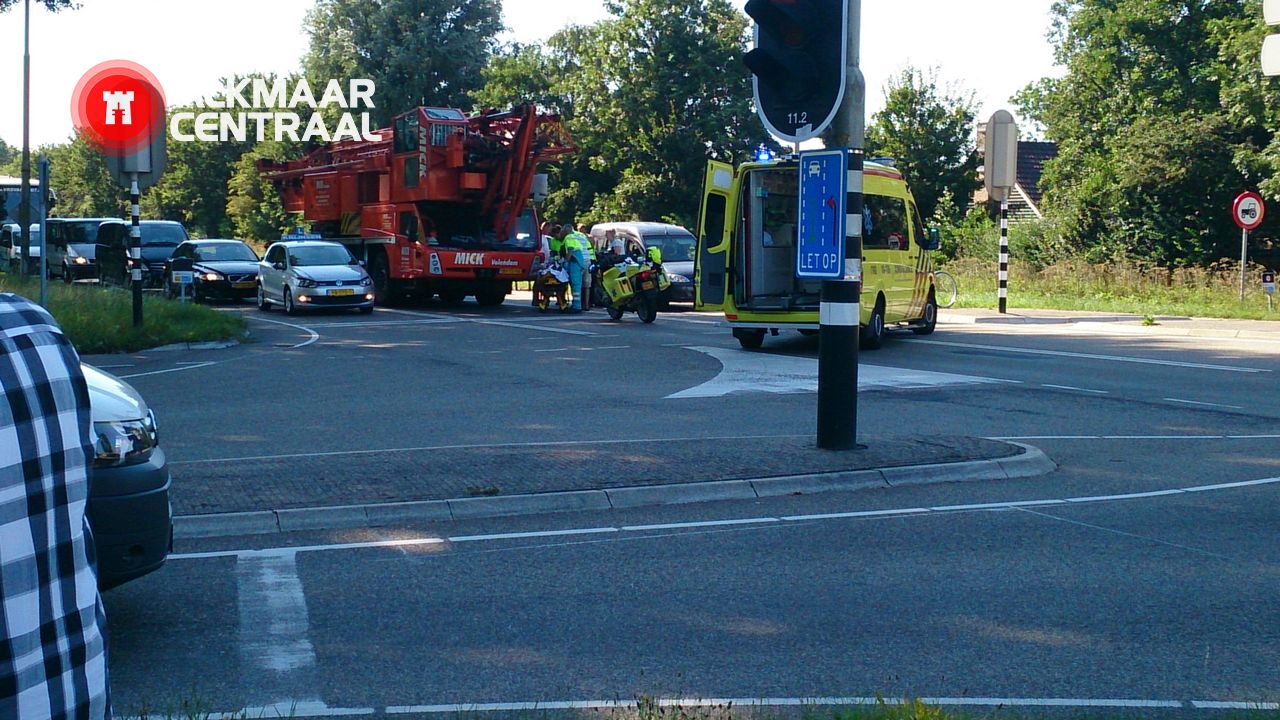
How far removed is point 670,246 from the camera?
1247 inches

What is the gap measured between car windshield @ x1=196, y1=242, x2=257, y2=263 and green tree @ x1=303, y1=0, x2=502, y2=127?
33784 millimetres

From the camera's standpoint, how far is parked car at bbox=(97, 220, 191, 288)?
110 ft

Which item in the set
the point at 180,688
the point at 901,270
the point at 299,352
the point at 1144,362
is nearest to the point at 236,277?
the point at 299,352

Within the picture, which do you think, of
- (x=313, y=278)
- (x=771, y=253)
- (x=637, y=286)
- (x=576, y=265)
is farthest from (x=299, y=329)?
(x=771, y=253)

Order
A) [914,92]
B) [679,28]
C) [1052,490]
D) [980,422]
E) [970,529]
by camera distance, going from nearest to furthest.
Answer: [970,529], [1052,490], [980,422], [914,92], [679,28]

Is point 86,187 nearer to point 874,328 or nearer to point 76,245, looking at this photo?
point 76,245

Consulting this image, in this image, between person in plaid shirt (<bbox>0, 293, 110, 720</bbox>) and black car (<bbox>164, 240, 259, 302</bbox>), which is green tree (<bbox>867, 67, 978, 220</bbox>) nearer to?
black car (<bbox>164, 240, 259, 302</bbox>)

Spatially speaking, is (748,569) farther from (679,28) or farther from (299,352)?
(679,28)

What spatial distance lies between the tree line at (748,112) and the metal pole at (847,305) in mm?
22297

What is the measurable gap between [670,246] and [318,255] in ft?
26.8

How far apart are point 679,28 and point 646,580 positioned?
1992 inches

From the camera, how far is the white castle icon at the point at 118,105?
29380mm

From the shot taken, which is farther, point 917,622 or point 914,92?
point 914,92

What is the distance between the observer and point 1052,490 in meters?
8.74
